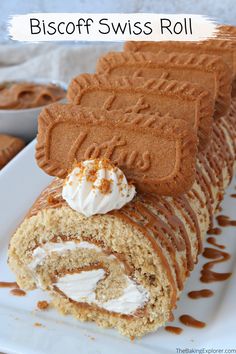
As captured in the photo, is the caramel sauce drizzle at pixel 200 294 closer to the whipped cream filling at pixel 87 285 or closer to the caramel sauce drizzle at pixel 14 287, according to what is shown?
the whipped cream filling at pixel 87 285

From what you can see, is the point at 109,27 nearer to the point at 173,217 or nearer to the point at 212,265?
the point at 173,217

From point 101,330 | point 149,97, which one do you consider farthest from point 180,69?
point 101,330

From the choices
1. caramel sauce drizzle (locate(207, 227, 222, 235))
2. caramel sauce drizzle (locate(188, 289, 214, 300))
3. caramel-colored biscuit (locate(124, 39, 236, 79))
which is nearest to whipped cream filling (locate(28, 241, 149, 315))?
caramel sauce drizzle (locate(188, 289, 214, 300))

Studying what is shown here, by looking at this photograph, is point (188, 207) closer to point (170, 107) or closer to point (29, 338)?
point (170, 107)

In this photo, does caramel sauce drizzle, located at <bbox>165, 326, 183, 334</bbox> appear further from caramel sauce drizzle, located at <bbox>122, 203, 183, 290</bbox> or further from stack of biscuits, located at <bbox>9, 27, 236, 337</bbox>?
caramel sauce drizzle, located at <bbox>122, 203, 183, 290</bbox>

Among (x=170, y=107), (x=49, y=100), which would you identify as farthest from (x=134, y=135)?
(x=49, y=100)
